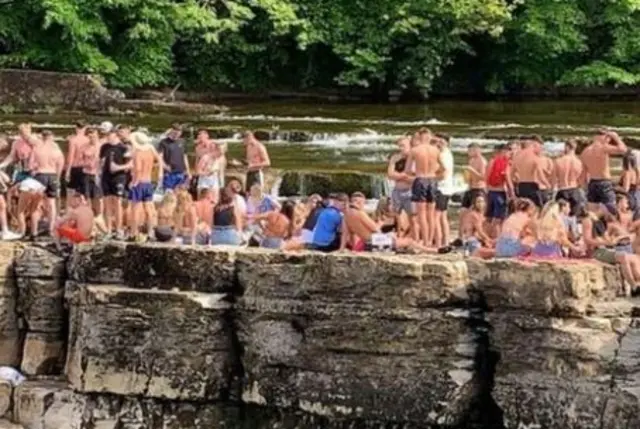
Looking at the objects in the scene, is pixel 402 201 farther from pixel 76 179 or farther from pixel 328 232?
pixel 76 179

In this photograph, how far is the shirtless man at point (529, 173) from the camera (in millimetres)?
16562

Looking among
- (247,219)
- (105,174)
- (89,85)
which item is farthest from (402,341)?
(89,85)

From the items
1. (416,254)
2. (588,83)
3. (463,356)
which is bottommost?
(463,356)

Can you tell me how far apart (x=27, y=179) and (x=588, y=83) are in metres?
25.2

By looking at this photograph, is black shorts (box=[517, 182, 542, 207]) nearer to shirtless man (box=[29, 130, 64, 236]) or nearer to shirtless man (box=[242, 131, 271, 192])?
shirtless man (box=[242, 131, 271, 192])

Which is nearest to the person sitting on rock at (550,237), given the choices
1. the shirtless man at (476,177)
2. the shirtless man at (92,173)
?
the shirtless man at (476,177)

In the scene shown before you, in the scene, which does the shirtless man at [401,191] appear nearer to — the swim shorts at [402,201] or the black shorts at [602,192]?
the swim shorts at [402,201]

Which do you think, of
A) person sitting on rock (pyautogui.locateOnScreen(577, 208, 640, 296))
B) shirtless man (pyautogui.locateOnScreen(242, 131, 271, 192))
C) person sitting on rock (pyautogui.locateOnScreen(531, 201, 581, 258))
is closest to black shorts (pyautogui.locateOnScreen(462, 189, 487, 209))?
person sitting on rock (pyautogui.locateOnScreen(577, 208, 640, 296))

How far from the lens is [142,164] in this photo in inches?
669

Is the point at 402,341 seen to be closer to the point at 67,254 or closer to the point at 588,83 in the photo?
the point at 67,254

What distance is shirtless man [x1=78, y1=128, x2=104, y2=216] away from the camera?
56.6ft

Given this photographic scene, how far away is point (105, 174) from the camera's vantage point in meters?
17.1

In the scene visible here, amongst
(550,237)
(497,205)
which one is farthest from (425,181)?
(550,237)

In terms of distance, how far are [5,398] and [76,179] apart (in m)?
3.55
